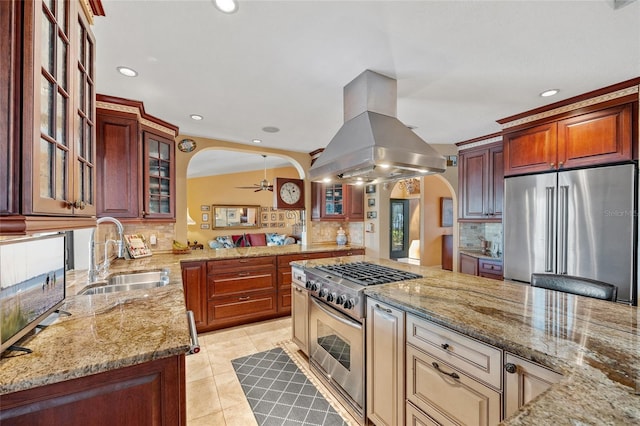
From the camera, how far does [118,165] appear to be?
2.68 m

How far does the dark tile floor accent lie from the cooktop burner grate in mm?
954

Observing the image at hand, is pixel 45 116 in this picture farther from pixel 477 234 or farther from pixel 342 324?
pixel 477 234

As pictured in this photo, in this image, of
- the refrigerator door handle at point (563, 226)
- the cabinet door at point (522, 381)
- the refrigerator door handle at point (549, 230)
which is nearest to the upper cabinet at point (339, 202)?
the refrigerator door handle at point (549, 230)

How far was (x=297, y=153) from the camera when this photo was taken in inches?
185

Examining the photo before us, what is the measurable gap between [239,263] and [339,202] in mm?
1959

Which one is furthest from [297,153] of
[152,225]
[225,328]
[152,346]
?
[152,346]

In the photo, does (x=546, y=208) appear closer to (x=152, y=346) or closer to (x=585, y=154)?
(x=585, y=154)

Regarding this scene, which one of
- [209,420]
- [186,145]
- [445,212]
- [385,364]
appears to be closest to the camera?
[385,364]

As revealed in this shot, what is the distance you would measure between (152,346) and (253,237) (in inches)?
276

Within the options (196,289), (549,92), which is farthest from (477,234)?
(196,289)

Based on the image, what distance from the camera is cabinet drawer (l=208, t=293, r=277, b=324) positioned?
3334 millimetres

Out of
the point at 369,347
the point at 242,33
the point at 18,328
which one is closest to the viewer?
the point at 18,328

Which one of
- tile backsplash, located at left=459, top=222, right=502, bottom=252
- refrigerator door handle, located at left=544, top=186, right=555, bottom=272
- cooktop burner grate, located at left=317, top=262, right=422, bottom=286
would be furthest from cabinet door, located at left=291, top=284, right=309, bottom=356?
tile backsplash, located at left=459, top=222, right=502, bottom=252

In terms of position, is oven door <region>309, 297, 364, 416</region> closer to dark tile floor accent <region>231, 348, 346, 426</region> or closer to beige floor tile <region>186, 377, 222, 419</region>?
dark tile floor accent <region>231, 348, 346, 426</region>
